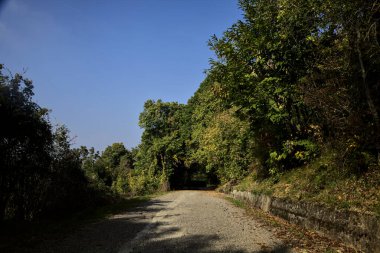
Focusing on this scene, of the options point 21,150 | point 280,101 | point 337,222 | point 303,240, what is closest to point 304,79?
point 280,101

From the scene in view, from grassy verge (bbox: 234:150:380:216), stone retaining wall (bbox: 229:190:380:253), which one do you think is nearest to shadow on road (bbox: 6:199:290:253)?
stone retaining wall (bbox: 229:190:380:253)

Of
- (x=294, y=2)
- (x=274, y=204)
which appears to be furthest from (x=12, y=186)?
(x=294, y=2)

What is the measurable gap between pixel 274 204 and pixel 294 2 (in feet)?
24.2

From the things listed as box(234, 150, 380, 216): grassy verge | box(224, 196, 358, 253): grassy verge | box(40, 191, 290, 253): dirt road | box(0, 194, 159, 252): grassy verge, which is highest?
box(234, 150, 380, 216): grassy verge

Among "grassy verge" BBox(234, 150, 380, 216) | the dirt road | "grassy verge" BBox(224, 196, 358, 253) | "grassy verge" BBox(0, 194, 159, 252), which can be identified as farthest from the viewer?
"grassy verge" BBox(0, 194, 159, 252)

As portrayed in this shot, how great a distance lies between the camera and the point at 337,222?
282 inches

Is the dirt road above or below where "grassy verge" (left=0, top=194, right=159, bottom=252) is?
below

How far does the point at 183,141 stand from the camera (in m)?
39.7

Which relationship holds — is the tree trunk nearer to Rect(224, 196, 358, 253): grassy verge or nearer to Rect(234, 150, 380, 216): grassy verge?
Rect(234, 150, 380, 216): grassy verge

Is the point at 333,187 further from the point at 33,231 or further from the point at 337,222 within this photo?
the point at 33,231

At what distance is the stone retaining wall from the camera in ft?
19.6

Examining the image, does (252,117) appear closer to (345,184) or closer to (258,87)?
(258,87)

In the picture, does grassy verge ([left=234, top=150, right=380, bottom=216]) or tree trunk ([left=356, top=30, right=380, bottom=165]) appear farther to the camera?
tree trunk ([left=356, top=30, right=380, bottom=165])

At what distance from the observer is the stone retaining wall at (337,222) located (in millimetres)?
5969
